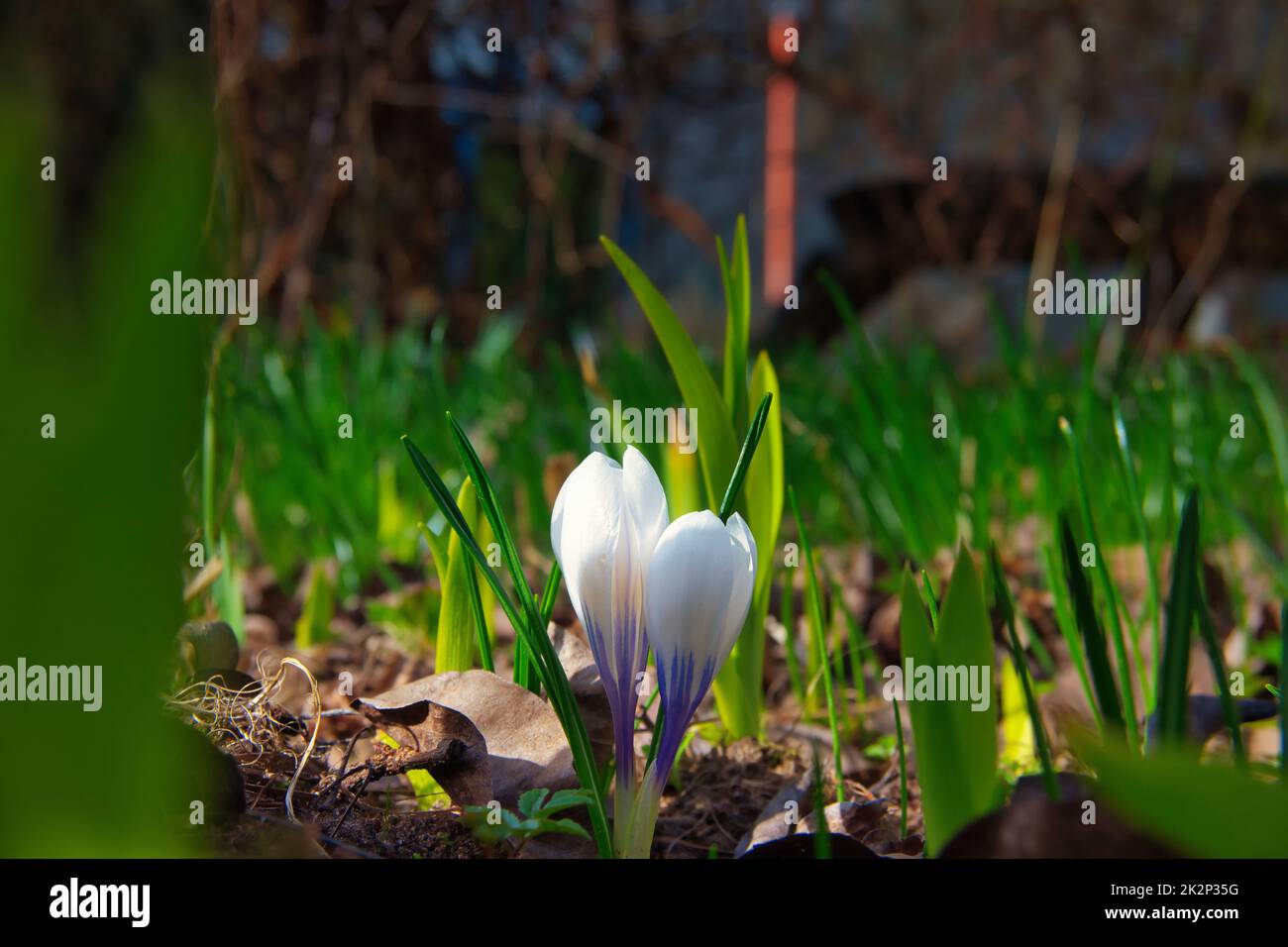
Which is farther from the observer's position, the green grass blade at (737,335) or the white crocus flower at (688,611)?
the green grass blade at (737,335)

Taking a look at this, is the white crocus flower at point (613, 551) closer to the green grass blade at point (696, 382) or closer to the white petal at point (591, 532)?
the white petal at point (591, 532)

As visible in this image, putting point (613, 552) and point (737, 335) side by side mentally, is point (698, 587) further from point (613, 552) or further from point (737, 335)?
point (737, 335)

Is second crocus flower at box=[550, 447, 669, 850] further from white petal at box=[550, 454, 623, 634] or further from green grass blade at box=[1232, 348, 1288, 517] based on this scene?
green grass blade at box=[1232, 348, 1288, 517]

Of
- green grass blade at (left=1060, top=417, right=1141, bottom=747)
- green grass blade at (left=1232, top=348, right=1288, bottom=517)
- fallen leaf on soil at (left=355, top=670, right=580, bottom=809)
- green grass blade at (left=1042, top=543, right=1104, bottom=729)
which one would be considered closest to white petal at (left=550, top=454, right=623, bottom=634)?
fallen leaf on soil at (left=355, top=670, right=580, bottom=809)

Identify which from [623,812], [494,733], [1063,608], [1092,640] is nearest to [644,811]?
[623,812]

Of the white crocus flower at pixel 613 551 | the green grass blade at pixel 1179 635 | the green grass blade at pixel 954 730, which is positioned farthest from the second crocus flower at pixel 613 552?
the green grass blade at pixel 1179 635
